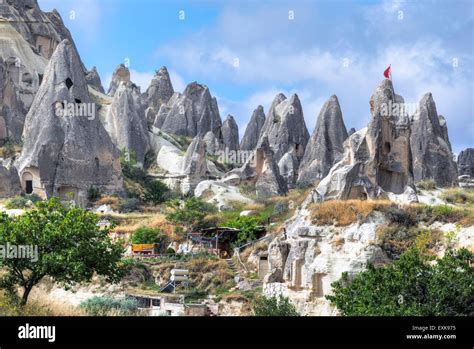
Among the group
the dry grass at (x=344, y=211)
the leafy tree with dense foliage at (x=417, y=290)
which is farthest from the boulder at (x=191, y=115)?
the leafy tree with dense foliage at (x=417, y=290)

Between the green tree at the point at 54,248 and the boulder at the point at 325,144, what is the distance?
34.2 m

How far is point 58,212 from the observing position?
16.4 meters

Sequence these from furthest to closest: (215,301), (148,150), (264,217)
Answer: (148,150)
(264,217)
(215,301)

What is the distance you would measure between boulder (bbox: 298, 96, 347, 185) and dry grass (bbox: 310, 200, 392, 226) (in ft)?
95.7

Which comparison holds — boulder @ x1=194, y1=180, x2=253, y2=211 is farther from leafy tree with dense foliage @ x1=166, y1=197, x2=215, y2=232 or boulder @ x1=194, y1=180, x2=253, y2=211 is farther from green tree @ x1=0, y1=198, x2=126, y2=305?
green tree @ x1=0, y1=198, x2=126, y2=305

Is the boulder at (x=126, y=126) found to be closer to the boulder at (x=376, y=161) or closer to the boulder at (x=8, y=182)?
the boulder at (x=8, y=182)

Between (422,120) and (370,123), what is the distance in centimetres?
1852

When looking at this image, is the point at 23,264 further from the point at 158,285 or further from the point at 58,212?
the point at 158,285

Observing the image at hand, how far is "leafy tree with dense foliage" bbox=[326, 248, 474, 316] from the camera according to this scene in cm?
1249

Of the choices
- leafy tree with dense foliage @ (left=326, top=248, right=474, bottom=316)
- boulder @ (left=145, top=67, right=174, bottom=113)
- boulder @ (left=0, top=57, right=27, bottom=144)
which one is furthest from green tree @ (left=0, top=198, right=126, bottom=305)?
boulder @ (left=145, top=67, right=174, bottom=113)

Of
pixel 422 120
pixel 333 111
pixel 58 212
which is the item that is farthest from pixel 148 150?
pixel 58 212

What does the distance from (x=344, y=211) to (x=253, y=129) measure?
157 feet

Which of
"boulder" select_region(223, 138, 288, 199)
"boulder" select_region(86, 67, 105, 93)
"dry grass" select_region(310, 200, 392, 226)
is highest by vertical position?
"boulder" select_region(86, 67, 105, 93)

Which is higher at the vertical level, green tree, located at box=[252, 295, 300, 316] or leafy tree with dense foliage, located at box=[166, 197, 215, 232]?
leafy tree with dense foliage, located at box=[166, 197, 215, 232]
